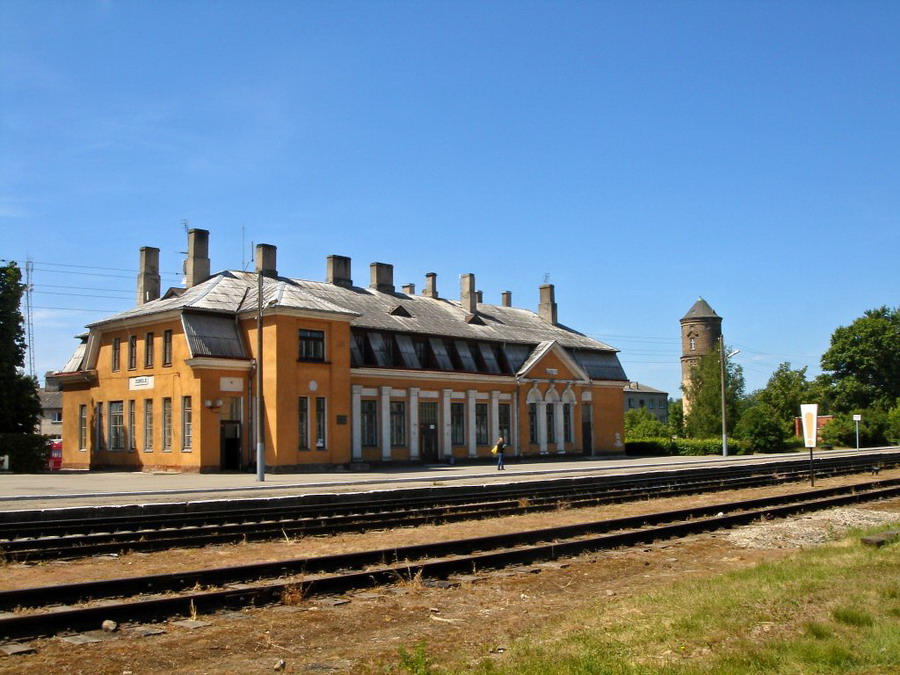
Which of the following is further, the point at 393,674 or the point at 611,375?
the point at 611,375

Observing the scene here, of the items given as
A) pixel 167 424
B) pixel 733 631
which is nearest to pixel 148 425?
pixel 167 424

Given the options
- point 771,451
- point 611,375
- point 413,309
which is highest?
point 413,309

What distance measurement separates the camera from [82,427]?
41.6 m

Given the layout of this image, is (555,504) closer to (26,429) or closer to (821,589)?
(821,589)

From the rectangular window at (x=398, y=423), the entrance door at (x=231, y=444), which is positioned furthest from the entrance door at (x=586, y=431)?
the entrance door at (x=231, y=444)

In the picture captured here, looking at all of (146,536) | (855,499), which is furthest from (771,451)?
(146,536)

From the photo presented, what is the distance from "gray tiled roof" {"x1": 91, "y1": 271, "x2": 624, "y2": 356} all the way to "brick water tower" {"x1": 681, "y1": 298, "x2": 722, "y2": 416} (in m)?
42.9

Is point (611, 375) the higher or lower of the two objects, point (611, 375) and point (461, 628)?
the higher

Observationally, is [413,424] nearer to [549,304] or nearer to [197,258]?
[197,258]

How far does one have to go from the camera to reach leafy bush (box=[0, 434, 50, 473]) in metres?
38.7

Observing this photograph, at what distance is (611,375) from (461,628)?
4899 centimetres

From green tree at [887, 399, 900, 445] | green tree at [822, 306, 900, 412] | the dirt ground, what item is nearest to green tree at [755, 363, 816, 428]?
green tree at [822, 306, 900, 412]

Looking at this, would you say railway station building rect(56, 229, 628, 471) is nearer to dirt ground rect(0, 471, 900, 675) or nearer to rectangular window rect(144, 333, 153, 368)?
rectangular window rect(144, 333, 153, 368)

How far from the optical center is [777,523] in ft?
53.3
